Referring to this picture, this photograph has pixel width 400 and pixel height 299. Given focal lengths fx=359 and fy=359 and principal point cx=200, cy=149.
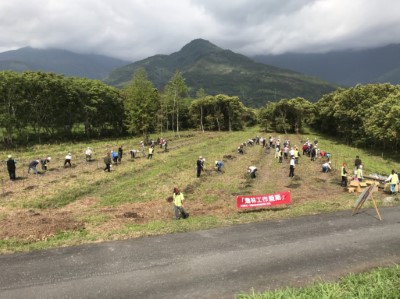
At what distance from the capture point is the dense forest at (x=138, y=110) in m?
69.6

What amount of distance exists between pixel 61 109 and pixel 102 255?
242 ft

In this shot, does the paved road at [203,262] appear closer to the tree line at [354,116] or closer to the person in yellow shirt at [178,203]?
the person in yellow shirt at [178,203]

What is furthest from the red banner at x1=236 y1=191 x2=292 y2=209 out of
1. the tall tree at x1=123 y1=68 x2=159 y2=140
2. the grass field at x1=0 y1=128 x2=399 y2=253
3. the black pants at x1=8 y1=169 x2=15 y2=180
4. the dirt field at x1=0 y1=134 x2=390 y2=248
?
the tall tree at x1=123 y1=68 x2=159 y2=140

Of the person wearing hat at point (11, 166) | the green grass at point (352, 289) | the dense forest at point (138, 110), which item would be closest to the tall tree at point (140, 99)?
the dense forest at point (138, 110)

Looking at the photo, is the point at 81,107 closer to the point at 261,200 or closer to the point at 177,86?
the point at 177,86

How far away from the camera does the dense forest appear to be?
69.6 meters

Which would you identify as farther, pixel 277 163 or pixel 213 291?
pixel 277 163

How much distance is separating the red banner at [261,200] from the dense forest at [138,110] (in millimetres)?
45996

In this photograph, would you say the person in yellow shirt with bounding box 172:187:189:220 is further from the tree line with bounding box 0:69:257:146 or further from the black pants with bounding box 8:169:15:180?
the tree line with bounding box 0:69:257:146

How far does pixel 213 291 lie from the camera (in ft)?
40.8

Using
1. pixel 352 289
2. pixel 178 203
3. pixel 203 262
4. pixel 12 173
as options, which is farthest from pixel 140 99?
pixel 352 289

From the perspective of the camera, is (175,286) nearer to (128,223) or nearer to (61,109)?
(128,223)

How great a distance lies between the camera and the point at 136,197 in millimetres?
29344

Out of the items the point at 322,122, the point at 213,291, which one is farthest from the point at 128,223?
the point at 322,122
